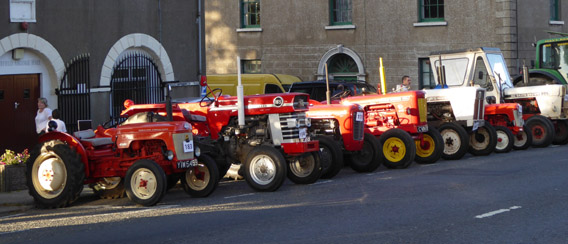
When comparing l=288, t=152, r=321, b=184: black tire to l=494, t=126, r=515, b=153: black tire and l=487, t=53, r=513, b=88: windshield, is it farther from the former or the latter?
l=487, t=53, r=513, b=88: windshield

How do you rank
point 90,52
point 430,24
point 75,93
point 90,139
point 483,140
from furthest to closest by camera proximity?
point 430,24, point 483,140, point 90,52, point 75,93, point 90,139

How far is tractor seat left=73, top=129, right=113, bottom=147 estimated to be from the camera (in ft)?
45.2

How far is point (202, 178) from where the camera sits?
14.0m

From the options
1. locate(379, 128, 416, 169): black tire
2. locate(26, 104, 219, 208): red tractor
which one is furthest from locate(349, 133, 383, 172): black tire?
locate(26, 104, 219, 208): red tractor

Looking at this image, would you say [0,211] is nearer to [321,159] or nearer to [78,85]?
[321,159]

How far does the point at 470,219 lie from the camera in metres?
10.9

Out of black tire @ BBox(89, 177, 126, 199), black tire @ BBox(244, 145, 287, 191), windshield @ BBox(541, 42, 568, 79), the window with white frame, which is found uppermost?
the window with white frame

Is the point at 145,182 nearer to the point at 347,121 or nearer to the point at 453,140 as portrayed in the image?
the point at 347,121

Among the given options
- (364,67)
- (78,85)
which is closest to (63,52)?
(78,85)

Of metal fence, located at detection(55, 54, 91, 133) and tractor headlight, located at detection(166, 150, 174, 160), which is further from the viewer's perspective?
metal fence, located at detection(55, 54, 91, 133)

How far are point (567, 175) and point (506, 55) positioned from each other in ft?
59.3

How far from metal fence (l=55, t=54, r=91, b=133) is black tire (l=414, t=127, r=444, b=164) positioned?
6.89 m

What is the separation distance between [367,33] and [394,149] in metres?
17.3

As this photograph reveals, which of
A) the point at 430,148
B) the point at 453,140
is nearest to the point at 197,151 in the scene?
the point at 430,148
